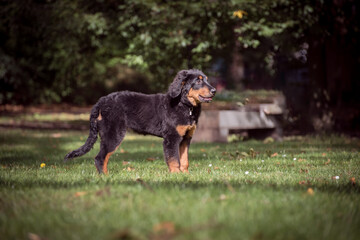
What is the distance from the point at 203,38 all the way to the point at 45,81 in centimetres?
1274

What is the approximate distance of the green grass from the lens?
2.97m

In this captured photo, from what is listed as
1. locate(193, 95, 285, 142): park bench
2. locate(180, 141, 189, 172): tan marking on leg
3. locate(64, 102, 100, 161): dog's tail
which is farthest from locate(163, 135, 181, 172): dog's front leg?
locate(193, 95, 285, 142): park bench

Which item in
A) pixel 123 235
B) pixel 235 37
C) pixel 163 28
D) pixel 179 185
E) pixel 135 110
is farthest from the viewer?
pixel 235 37

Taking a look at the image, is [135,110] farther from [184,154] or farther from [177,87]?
[184,154]

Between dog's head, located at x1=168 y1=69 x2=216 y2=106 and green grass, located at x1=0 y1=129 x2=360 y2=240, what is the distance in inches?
43.5

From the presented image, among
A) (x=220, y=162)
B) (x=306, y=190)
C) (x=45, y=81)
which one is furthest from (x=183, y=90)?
(x=45, y=81)

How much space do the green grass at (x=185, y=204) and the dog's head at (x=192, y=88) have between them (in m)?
1.11

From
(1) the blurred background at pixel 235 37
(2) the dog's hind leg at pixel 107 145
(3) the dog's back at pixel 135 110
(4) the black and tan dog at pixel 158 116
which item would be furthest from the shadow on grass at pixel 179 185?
(1) the blurred background at pixel 235 37

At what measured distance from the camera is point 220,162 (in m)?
7.21

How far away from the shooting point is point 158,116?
629 cm

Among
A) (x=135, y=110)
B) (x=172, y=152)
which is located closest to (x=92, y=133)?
(x=135, y=110)

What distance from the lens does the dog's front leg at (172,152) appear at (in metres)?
5.97

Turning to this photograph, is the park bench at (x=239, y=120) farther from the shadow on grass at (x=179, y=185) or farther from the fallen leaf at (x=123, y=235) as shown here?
the fallen leaf at (x=123, y=235)

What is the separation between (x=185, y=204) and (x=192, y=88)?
2.84 meters
